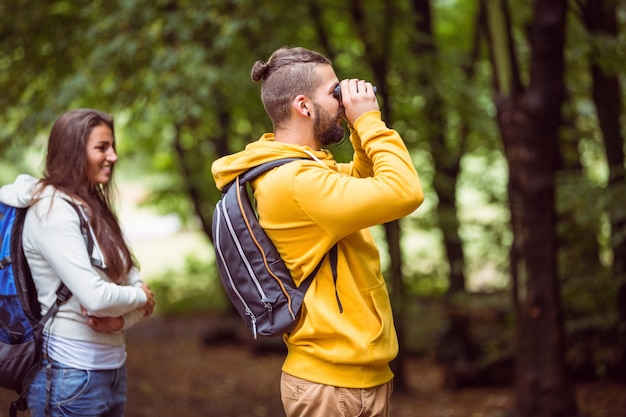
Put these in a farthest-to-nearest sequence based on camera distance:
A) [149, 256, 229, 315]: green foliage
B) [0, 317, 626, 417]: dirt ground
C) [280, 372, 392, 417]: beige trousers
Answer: [149, 256, 229, 315]: green foliage → [0, 317, 626, 417]: dirt ground → [280, 372, 392, 417]: beige trousers

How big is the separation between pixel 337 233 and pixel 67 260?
116 cm

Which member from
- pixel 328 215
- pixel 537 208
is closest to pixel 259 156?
pixel 328 215

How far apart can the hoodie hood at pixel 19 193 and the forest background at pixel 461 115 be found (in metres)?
3.89

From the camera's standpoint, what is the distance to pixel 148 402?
8484 mm

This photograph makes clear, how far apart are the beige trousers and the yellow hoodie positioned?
0.03 metres

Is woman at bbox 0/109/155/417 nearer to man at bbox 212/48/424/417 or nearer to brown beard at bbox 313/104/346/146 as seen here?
man at bbox 212/48/424/417

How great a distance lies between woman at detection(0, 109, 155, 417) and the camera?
3.11 m

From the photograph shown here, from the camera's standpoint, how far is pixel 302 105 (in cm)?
269

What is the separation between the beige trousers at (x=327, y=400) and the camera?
2.63 meters

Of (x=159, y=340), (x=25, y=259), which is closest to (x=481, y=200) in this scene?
(x=159, y=340)

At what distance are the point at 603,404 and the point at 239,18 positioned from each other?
199 inches

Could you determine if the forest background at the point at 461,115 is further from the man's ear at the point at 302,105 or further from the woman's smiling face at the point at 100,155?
the man's ear at the point at 302,105

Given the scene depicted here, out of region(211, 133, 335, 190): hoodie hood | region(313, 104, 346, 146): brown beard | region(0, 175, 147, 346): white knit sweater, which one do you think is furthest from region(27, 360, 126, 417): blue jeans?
region(313, 104, 346, 146): brown beard

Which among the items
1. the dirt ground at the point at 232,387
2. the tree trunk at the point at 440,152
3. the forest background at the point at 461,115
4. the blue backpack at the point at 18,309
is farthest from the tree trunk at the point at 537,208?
the blue backpack at the point at 18,309
